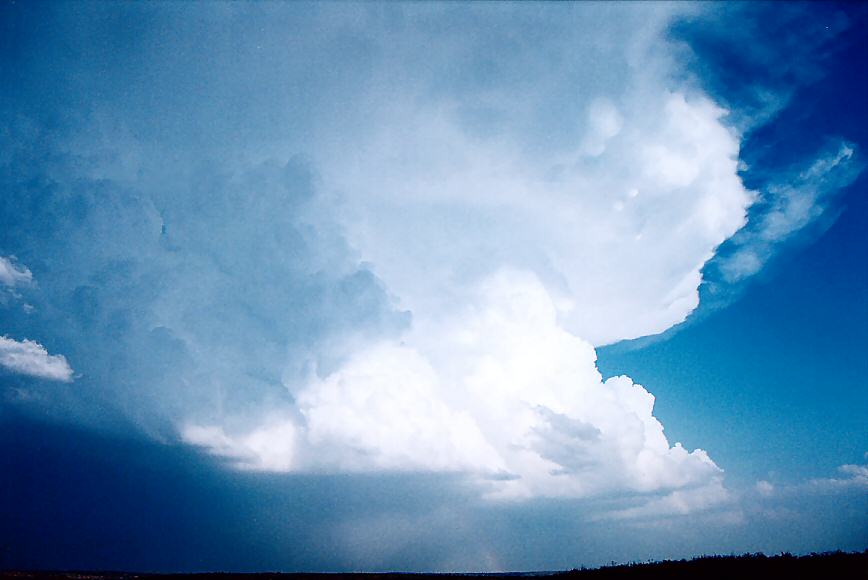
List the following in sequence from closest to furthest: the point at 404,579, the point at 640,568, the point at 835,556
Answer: the point at 835,556 < the point at 640,568 < the point at 404,579

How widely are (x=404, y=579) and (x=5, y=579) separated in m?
50.6

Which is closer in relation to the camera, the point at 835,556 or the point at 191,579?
the point at 835,556

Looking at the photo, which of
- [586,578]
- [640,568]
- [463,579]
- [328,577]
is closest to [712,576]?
[640,568]

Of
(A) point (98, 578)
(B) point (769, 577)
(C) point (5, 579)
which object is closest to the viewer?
(B) point (769, 577)

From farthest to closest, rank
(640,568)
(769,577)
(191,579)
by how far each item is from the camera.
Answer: (191,579), (640,568), (769,577)

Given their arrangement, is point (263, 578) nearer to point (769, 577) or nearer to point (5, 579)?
point (5, 579)

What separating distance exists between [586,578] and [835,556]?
24.0m

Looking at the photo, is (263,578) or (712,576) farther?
(263,578)

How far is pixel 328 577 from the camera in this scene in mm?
70000

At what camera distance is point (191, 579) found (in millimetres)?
67438

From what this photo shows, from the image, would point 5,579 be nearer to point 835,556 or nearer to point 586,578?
point 586,578

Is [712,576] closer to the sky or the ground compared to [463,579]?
closer to the sky

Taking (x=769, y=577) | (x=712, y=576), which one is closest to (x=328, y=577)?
(x=712, y=576)

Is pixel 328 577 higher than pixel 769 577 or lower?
lower
